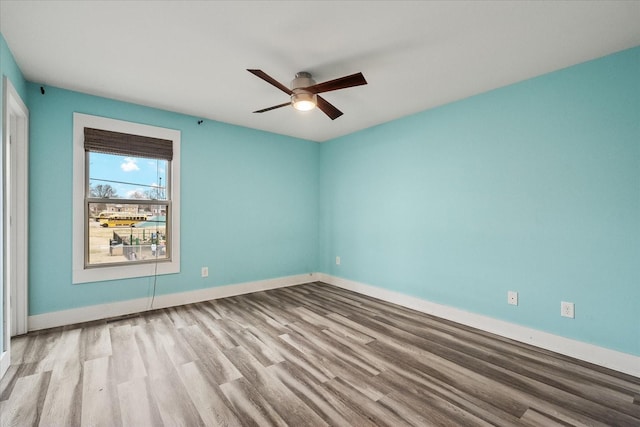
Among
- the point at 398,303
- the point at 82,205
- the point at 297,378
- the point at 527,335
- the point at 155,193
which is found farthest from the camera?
the point at 398,303

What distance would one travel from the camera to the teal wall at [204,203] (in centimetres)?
295

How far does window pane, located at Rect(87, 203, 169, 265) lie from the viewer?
3250 mm

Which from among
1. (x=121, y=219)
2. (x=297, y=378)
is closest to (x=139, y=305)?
(x=121, y=219)

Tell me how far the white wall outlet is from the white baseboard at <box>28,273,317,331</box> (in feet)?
11.2

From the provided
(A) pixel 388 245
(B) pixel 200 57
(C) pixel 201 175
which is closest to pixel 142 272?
(C) pixel 201 175

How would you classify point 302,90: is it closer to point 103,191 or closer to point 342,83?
point 342,83

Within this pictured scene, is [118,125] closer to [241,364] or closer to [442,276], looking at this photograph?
[241,364]

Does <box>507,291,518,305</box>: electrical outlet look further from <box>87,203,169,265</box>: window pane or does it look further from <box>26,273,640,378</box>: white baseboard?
<box>87,203,169,265</box>: window pane

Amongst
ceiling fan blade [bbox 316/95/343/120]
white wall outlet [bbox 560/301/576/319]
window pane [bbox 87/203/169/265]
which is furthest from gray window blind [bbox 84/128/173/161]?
white wall outlet [bbox 560/301/576/319]

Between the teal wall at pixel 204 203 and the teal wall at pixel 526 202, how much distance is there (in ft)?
4.59

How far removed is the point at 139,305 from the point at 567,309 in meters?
4.36

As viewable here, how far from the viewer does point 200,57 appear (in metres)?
2.40

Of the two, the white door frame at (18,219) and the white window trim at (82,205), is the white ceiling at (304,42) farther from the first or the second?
the white door frame at (18,219)

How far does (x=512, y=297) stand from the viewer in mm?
2824
